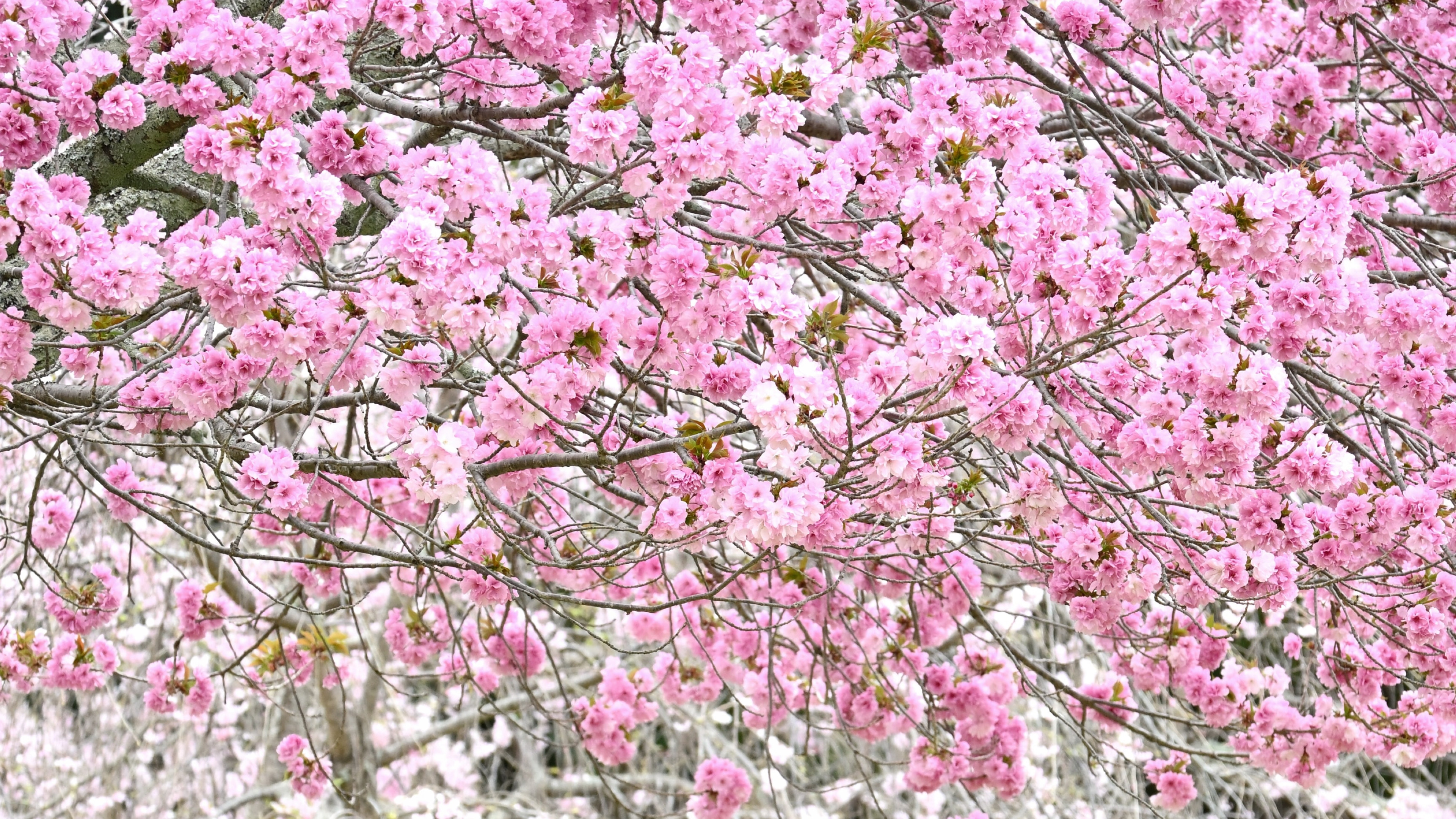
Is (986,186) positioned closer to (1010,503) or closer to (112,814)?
(1010,503)

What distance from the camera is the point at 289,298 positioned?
7.76 ft

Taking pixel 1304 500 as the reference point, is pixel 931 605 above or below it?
below

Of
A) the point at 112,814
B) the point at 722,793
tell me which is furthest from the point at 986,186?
the point at 112,814

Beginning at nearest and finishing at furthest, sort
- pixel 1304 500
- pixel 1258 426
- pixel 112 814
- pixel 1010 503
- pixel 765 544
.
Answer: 1. pixel 765 544
2. pixel 1258 426
3. pixel 1010 503
4. pixel 1304 500
5. pixel 112 814

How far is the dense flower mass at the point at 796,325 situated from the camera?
229 centimetres

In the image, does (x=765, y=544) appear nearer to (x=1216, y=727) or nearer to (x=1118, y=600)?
(x=1118, y=600)

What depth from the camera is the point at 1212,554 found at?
283 cm

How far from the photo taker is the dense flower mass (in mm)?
2293

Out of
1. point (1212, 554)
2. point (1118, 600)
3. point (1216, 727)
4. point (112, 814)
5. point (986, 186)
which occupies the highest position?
point (986, 186)

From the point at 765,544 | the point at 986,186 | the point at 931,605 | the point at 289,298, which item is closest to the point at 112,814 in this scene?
the point at 931,605

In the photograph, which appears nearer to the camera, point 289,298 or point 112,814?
point 289,298

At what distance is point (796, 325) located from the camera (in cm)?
234

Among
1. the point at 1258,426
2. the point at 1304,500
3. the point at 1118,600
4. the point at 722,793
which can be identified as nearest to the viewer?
the point at 1258,426

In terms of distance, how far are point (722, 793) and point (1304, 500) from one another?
6.87 feet
